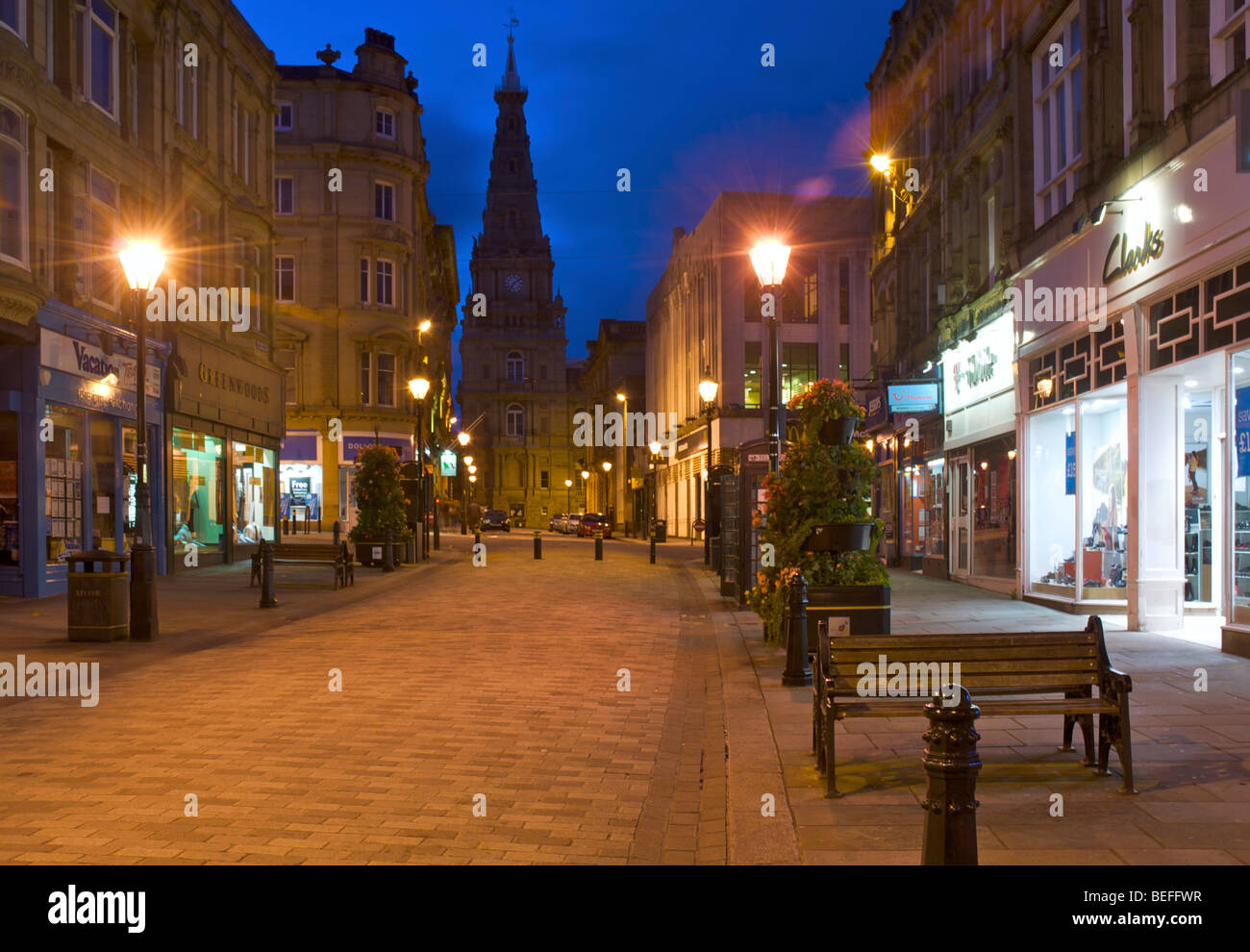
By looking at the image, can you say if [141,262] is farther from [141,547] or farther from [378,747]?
[378,747]

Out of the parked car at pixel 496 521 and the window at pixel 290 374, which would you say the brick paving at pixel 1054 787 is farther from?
the parked car at pixel 496 521

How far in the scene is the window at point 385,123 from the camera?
2099 inches

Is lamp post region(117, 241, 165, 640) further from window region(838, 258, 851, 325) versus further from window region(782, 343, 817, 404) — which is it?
window region(838, 258, 851, 325)

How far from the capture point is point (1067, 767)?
7.05m

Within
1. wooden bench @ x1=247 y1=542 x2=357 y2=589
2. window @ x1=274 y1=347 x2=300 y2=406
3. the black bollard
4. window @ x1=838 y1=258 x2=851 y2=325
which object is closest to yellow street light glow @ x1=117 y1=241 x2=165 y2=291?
the black bollard

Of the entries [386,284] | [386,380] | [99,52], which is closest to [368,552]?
[99,52]

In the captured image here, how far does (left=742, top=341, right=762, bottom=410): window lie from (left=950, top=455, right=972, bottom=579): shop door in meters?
29.7

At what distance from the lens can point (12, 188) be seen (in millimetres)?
18109

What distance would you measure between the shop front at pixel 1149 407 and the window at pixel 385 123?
41.6 meters

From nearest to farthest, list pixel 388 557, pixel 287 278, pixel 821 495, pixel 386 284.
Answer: pixel 821 495
pixel 388 557
pixel 287 278
pixel 386 284

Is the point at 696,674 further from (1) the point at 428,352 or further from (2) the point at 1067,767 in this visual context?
(1) the point at 428,352

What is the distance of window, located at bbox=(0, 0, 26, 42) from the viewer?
1755cm

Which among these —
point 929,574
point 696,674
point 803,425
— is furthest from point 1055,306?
point 929,574

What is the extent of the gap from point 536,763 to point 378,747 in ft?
3.97
